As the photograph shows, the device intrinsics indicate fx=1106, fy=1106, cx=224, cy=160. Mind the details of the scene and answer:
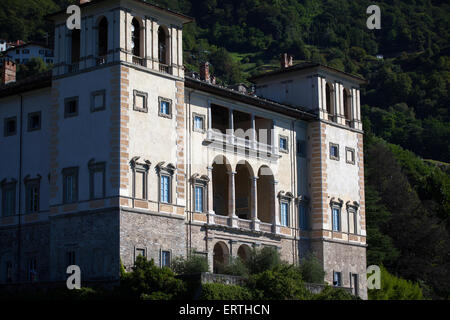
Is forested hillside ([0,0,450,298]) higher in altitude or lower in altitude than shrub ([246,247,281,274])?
higher

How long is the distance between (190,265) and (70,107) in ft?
34.5

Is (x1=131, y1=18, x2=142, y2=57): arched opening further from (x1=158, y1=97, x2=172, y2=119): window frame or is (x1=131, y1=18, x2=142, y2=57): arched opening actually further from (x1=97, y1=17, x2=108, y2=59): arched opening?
(x1=158, y1=97, x2=172, y2=119): window frame

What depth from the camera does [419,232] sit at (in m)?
87.9

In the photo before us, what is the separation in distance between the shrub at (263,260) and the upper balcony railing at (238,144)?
21.4ft

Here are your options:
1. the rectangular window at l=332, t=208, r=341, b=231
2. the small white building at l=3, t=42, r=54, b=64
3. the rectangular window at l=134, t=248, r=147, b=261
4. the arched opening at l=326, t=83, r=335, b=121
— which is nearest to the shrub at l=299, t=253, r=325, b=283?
the rectangular window at l=332, t=208, r=341, b=231

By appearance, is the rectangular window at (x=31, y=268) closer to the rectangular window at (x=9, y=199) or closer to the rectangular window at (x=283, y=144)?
the rectangular window at (x=9, y=199)

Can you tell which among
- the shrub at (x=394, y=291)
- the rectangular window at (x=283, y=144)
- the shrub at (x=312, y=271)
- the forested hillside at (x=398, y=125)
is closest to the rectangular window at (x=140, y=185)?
the shrub at (x=312, y=271)

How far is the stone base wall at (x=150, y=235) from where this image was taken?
180 feet

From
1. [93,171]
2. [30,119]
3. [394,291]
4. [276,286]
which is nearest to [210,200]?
[276,286]

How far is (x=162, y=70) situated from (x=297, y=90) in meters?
15.1

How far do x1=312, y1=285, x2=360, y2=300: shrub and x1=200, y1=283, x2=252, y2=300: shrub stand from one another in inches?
205

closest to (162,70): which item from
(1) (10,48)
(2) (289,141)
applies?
(2) (289,141)

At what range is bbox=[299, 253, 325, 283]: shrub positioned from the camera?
6369 cm
